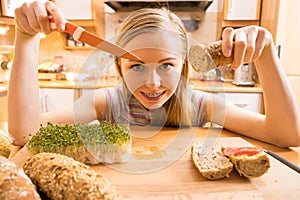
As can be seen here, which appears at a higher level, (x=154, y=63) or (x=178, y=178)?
(x=154, y=63)

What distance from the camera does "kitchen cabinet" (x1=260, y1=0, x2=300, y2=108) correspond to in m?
1.74

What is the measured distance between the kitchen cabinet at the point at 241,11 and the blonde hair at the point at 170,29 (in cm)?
126

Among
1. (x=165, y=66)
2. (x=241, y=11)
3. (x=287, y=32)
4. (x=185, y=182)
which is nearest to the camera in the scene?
(x=185, y=182)

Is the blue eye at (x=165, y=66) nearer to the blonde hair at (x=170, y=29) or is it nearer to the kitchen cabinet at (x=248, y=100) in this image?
the blonde hair at (x=170, y=29)

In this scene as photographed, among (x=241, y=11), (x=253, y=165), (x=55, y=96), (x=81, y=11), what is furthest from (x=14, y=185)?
(x=241, y=11)

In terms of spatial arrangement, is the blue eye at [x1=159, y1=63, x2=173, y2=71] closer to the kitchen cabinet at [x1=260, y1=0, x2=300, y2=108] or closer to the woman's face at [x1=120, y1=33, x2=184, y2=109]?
the woman's face at [x1=120, y1=33, x2=184, y2=109]

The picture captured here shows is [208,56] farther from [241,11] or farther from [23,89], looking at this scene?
[241,11]

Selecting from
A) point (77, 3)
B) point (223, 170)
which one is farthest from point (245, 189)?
point (77, 3)

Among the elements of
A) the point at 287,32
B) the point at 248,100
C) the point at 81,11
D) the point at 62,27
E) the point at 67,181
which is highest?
the point at 81,11

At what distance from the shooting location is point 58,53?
2.28 m

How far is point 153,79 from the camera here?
688 mm

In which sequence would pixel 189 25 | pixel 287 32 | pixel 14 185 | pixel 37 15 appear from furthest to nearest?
pixel 189 25
pixel 287 32
pixel 37 15
pixel 14 185

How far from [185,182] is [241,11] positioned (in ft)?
5.86

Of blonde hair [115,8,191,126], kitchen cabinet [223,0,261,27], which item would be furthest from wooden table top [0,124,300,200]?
kitchen cabinet [223,0,261,27]
